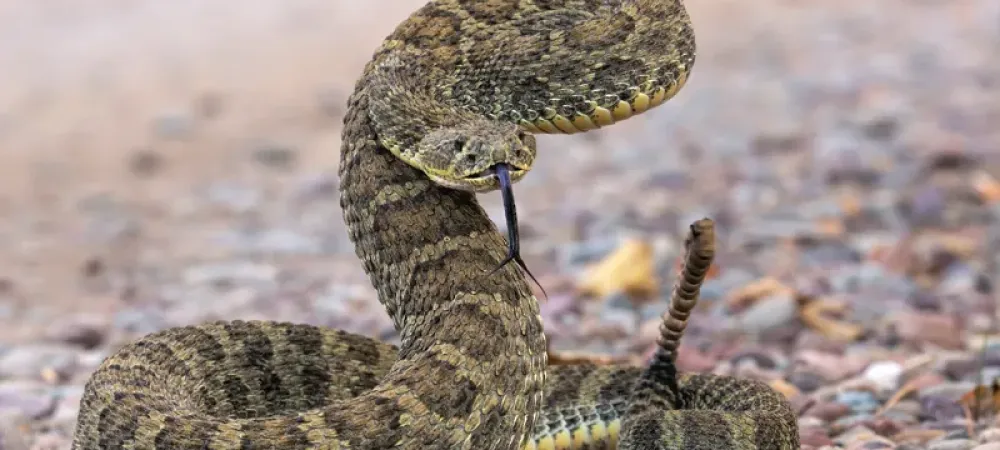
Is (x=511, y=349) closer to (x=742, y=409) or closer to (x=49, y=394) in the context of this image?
(x=742, y=409)

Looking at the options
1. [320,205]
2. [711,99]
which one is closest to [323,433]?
[320,205]

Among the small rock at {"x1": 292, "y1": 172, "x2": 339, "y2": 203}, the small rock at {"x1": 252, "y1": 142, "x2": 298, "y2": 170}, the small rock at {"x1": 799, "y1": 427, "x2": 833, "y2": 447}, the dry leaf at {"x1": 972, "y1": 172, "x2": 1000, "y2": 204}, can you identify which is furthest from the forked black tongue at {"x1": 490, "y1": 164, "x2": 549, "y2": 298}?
the small rock at {"x1": 252, "y1": 142, "x2": 298, "y2": 170}

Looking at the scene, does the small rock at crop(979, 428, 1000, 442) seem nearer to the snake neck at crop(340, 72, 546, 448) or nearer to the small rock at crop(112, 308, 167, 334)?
the snake neck at crop(340, 72, 546, 448)

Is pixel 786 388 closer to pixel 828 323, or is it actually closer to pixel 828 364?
pixel 828 364

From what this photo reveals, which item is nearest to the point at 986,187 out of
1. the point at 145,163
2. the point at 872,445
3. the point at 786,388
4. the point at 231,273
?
the point at 786,388

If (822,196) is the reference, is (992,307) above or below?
below

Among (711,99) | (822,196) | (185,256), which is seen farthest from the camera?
(711,99)

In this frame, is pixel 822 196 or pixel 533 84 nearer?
pixel 533 84
